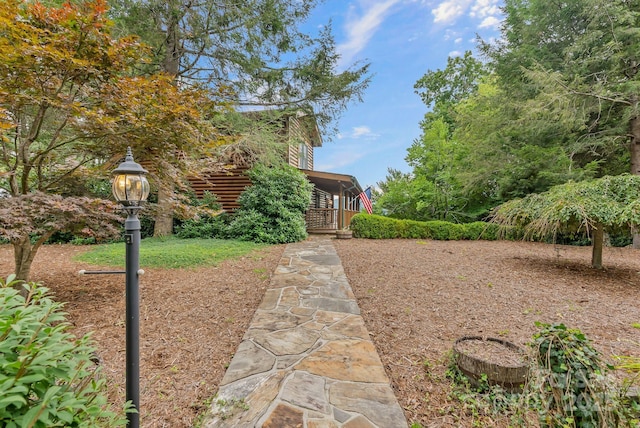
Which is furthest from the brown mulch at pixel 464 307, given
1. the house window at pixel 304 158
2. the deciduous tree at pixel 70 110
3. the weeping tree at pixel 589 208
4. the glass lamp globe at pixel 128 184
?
the house window at pixel 304 158

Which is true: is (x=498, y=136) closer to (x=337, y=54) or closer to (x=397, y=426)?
(x=337, y=54)

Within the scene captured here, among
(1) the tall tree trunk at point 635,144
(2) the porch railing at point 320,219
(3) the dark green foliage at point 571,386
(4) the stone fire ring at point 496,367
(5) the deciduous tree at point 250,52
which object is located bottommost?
(4) the stone fire ring at point 496,367

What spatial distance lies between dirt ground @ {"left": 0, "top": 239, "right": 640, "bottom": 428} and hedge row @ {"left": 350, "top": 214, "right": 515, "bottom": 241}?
14.3 ft

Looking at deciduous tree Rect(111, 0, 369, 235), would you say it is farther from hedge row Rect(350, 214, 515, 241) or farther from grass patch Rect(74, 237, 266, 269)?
hedge row Rect(350, 214, 515, 241)

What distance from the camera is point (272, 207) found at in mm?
9570

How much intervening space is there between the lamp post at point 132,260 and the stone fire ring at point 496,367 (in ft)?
7.62

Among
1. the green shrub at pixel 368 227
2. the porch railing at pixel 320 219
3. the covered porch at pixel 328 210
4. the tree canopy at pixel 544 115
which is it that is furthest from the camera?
the porch railing at pixel 320 219

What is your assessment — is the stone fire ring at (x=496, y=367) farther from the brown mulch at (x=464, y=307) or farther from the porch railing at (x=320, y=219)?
the porch railing at (x=320, y=219)

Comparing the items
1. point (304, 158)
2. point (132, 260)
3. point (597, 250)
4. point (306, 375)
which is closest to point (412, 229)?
point (597, 250)

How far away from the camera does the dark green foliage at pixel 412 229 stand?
11.2 meters

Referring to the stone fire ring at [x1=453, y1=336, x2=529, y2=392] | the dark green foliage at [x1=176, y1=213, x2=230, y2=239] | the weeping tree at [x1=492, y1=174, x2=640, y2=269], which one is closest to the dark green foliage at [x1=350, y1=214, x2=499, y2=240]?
the dark green foliage at [x1=176, y1=213, x2=230, y2=239]

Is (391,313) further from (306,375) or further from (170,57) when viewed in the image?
(170,57)

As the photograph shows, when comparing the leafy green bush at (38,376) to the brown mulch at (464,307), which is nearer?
the leafy green bush at (38,376)

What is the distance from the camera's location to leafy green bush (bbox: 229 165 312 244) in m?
9.53
